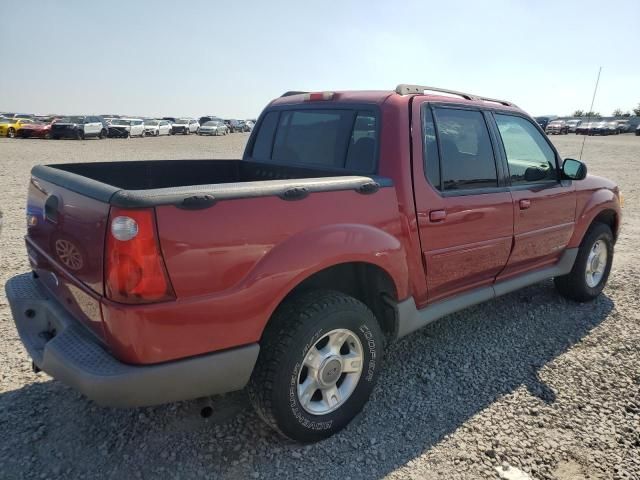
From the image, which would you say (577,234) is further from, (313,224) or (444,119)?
(313,224)

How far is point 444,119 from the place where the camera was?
10.3 feet

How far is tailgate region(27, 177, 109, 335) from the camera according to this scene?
1973mm

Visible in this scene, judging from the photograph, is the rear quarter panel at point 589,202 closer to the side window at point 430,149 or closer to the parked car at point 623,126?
the side window at point 430,149

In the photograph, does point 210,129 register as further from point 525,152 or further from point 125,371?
point 125,371

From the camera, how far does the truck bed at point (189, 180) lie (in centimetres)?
190

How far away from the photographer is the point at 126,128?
115ft

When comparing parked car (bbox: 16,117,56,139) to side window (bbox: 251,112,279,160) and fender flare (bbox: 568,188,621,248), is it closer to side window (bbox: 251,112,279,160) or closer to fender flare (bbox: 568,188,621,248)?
side window (bbox: 251,112,279,160)

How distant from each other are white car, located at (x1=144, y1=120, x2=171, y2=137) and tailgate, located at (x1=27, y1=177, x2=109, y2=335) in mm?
39346

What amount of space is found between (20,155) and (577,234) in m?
19.5

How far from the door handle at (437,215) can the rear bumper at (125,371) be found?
53.2 inches

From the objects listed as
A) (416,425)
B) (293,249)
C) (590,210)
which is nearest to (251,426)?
(416,425)

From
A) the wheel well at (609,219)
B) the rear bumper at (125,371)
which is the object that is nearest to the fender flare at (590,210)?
the wheel well at (609,219)

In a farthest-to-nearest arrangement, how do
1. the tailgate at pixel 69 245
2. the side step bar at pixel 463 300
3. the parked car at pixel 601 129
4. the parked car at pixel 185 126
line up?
1. the parked car at pixel 185 126
2. the parked car at pixel 601 129
3. the side step bar at pixel 463 300
4. the tailgate at pixel 69 245

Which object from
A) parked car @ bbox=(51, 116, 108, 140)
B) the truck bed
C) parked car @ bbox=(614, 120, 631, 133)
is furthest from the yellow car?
parked car @ bbox=(614, 120, 631, 133)
